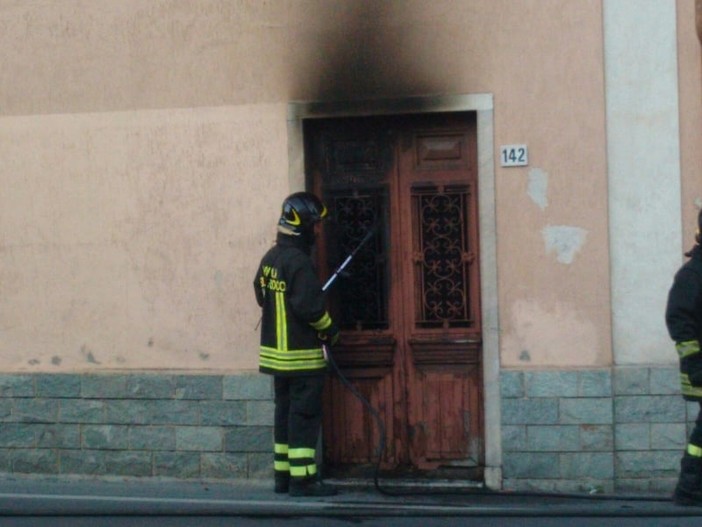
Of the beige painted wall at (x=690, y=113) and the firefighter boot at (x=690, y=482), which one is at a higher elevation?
the beige painted wall at (x=690, y=113)

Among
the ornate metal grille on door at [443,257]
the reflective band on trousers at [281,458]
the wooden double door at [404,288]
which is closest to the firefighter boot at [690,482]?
the wooden double door at [404,288]

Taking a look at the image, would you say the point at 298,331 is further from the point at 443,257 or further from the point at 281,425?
the point at 443,257

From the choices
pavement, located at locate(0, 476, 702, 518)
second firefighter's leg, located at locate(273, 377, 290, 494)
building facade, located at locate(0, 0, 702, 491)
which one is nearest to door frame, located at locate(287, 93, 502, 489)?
building facade, located at locate(0, 0, 702, 491)

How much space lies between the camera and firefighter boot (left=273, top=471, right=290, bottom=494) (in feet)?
29.3

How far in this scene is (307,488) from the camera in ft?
28.6

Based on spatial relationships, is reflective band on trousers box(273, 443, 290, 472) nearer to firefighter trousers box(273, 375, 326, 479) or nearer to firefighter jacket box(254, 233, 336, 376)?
firefighter trousers box(273, 375, 326, 479)

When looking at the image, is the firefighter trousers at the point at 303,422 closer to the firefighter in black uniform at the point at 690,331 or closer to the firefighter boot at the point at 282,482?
the firefighter boot at the point at 282,482

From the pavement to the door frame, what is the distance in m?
0.36

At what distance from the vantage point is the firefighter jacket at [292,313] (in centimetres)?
855

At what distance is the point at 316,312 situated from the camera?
854cm

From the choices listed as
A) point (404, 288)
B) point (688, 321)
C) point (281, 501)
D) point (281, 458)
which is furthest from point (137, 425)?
point (688, 321)

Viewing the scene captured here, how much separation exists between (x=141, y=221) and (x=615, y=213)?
335 centimetres

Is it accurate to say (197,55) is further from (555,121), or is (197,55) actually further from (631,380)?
(631,380)

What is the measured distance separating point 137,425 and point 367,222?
2202 mm
